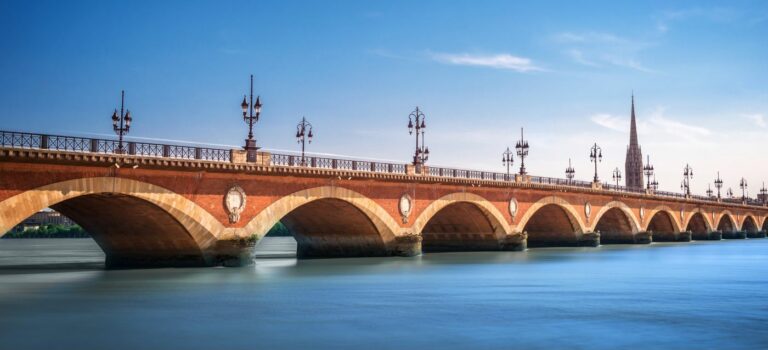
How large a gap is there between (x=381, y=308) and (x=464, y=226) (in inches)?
1379

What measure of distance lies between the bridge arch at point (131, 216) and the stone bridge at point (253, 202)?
0.15 feet

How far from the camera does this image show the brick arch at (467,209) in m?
48.0

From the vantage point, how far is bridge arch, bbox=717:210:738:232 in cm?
10338

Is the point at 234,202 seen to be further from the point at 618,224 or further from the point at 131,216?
the point at 618,224

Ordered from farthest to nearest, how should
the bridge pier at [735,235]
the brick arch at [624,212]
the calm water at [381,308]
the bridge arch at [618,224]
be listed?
the bridge pier at [735,235], the bridge arch at [618,224], the brick arch at [624,212], the calm water at [381,308]

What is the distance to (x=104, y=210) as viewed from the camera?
3466 cm

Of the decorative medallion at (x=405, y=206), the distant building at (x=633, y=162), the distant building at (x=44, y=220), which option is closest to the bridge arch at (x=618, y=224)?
the decorative medallion at (x=405, y=206)

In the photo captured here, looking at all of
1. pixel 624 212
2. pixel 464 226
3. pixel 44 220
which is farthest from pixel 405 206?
pixel 44 220

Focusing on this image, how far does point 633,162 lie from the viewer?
159625mm

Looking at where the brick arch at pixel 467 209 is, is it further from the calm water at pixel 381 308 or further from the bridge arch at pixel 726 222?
the bridge arch at pixel 726 222

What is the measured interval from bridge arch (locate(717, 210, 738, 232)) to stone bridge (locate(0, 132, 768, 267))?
46013mm

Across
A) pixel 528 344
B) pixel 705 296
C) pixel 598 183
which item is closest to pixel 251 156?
pixel 705 296

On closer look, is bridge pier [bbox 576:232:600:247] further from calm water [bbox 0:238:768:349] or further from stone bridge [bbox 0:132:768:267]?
calm water [bbox 0:238:768:349]

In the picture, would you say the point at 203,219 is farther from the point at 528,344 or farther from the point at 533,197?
the point at 533,197
